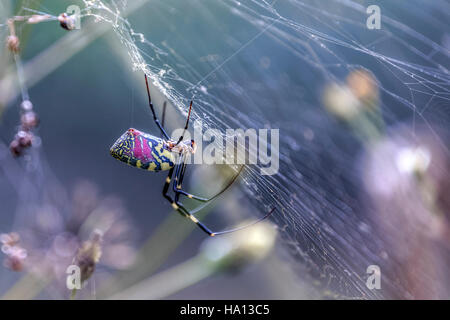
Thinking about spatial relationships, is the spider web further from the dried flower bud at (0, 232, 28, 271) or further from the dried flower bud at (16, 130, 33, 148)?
the dried flower bud at (0, 232, 28, 271)

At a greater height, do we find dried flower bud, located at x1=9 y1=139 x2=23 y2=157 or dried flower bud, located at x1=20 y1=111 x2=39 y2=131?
dried flower bud, located at x1=20 y1=111 x2=39 y2=131

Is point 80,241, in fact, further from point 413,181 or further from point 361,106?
point 361,106

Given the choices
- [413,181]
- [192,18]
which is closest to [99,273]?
[413,181]

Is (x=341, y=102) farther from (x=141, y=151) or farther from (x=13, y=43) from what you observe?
(x=13, y=43)

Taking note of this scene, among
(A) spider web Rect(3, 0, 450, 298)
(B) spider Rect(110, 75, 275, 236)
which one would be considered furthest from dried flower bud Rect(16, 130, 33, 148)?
(A) spider web Rect(3, 0, 450, 298)

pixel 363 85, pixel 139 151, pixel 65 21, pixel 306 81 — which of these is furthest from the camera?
pixel 306 81

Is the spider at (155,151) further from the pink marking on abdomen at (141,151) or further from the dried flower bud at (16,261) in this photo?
the dried flower bud at (16,261)

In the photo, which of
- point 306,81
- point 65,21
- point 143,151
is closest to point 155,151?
point 143,151
